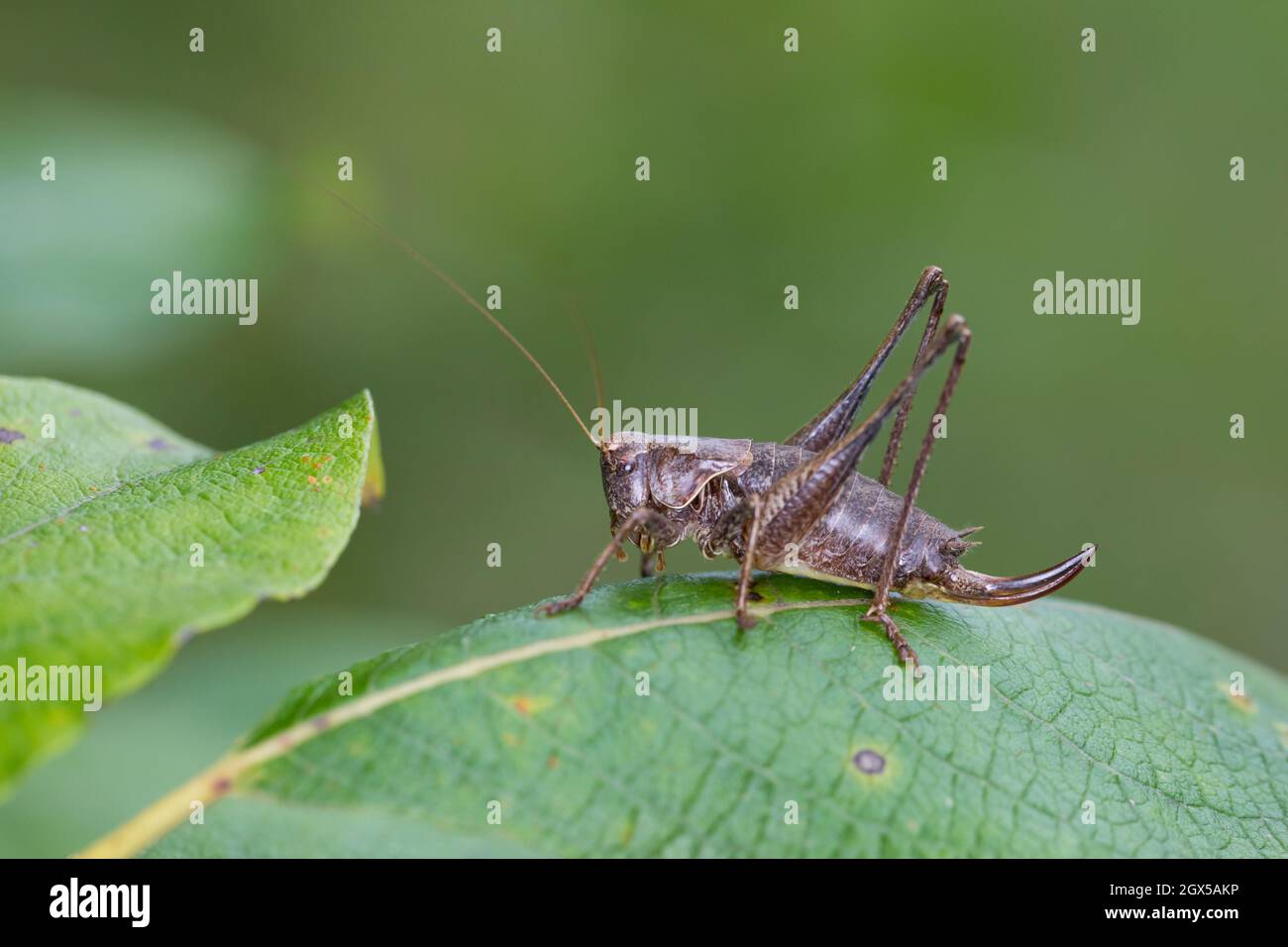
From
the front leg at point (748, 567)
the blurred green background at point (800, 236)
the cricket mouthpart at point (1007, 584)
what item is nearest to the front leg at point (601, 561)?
the front leg at point (748, 567)

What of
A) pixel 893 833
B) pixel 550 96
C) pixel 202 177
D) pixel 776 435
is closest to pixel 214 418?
pixel 202 177

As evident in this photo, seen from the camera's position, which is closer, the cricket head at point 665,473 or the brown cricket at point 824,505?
the brown cricket at point 824,505

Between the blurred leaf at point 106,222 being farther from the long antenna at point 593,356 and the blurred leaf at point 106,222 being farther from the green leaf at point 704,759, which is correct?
the green leaf at point 704,759

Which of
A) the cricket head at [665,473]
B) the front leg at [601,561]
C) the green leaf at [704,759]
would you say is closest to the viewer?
the green leaf at [704,759]

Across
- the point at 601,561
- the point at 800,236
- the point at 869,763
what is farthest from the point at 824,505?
the point at 800,236

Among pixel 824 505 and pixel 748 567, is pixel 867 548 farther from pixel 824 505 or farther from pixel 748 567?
pixel 748 567

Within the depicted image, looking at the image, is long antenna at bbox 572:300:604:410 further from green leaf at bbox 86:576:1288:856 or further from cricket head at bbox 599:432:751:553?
green leaf at bbox 86:576:1288:856
